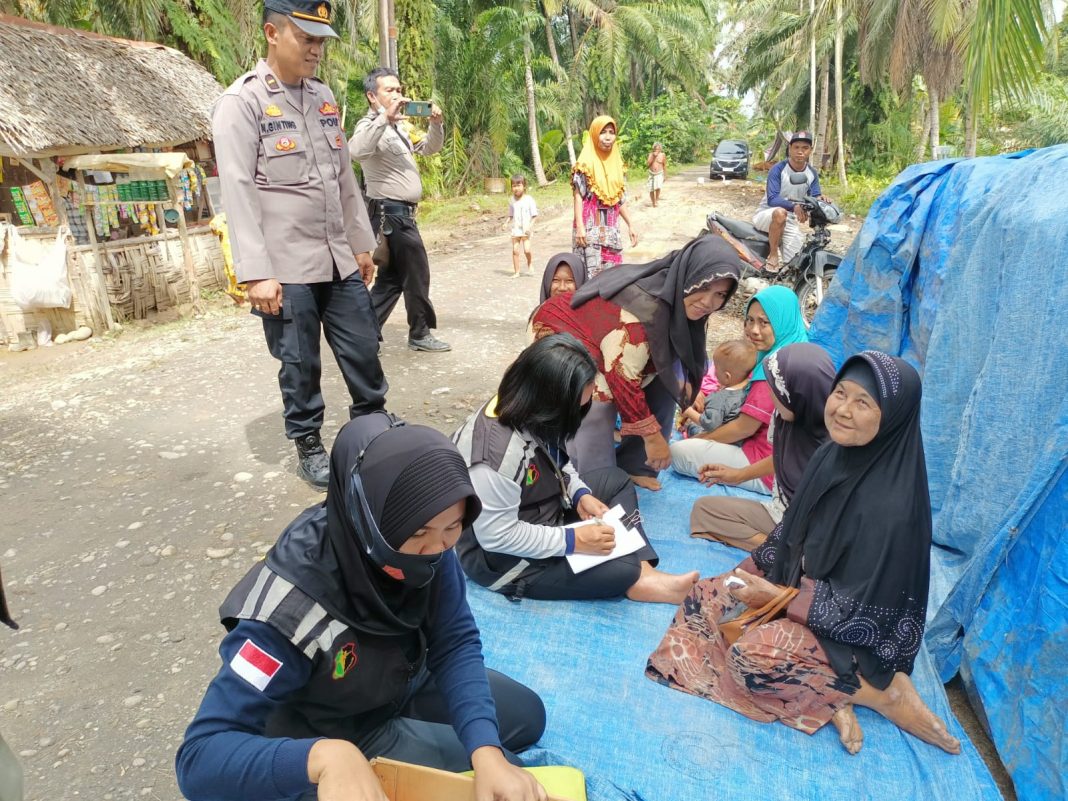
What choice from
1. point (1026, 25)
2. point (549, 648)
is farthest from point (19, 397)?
point (1026, 25)

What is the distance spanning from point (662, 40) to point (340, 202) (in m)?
20.9

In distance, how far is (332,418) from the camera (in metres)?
4.41

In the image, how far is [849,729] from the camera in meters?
2.01

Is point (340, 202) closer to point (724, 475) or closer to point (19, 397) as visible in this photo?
point (724, 475)

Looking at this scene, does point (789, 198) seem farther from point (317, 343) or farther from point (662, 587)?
point (662, 587)

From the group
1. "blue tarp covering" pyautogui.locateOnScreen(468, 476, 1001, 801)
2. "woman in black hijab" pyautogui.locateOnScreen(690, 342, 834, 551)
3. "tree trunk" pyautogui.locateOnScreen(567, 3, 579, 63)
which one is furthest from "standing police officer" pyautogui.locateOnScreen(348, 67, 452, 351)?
"tree trunk" pyautogui.locateOnScreen(567, 3, 579, 63)

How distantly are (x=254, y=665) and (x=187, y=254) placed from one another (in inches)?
288

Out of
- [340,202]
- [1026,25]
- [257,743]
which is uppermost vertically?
[1026,25]

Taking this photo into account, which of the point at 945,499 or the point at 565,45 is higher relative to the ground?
the point at 565,45

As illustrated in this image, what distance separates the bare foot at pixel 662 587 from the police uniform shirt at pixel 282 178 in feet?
6.13

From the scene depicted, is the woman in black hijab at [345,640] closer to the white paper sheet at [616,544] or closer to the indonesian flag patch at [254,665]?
the indonesian flag patch at [254,665]

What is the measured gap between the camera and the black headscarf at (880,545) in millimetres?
1967

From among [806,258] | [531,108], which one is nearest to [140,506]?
[806,258]

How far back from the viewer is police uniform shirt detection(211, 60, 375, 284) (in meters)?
2.94
